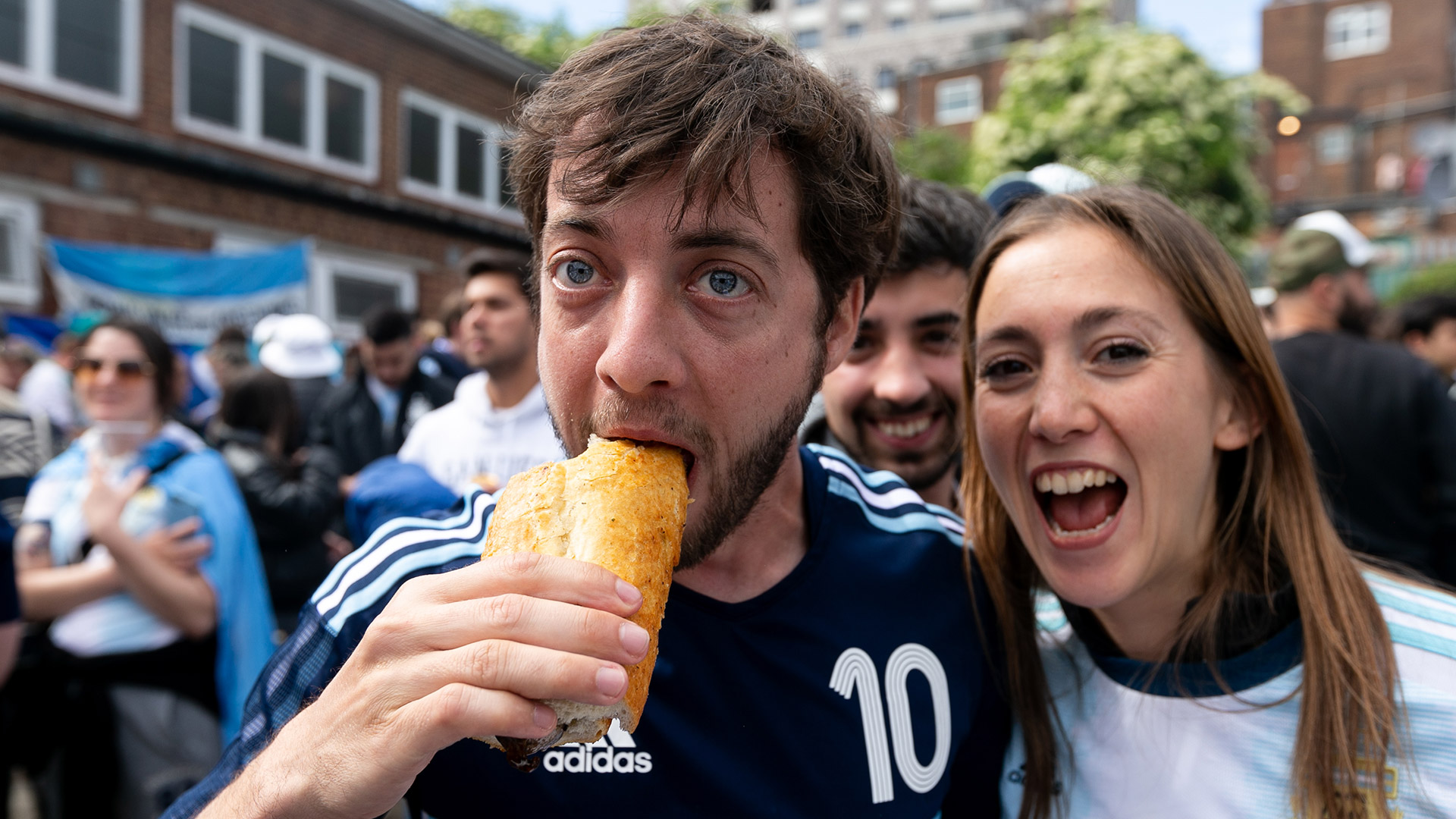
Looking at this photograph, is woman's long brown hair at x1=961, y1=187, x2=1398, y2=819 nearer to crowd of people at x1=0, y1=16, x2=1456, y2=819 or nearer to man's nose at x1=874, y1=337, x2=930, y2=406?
crowd of people at x1=0, y1=16, x2=1456, y2=819

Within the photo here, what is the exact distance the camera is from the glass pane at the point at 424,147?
17.6 metres

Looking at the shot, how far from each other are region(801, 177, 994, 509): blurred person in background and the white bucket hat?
7.72 meters

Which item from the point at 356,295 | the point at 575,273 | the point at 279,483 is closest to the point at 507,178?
the point at 575,273

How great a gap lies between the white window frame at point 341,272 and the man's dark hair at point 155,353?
10.1 m

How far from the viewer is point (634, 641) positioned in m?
1.26

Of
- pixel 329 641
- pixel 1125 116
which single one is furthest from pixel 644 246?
pixel 1125 116

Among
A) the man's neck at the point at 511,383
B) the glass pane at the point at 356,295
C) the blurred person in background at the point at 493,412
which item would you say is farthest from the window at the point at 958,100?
the man's neck at the point at 511,383

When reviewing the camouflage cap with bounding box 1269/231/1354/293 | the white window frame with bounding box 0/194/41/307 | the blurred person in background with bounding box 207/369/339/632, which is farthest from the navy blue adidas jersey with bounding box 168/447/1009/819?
the white window frame with bounding box 0/194/41/307

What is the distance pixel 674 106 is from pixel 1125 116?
2313 centimetres

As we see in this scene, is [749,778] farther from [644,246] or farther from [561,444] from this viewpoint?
[644,246]

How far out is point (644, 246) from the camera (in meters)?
1.78

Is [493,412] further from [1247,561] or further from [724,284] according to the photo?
[1247,561]

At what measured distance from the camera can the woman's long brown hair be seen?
198 centimetres

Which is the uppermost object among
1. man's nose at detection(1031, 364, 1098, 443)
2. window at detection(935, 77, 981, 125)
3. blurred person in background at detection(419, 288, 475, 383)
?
window at detection(935, 77, 981, 125)
